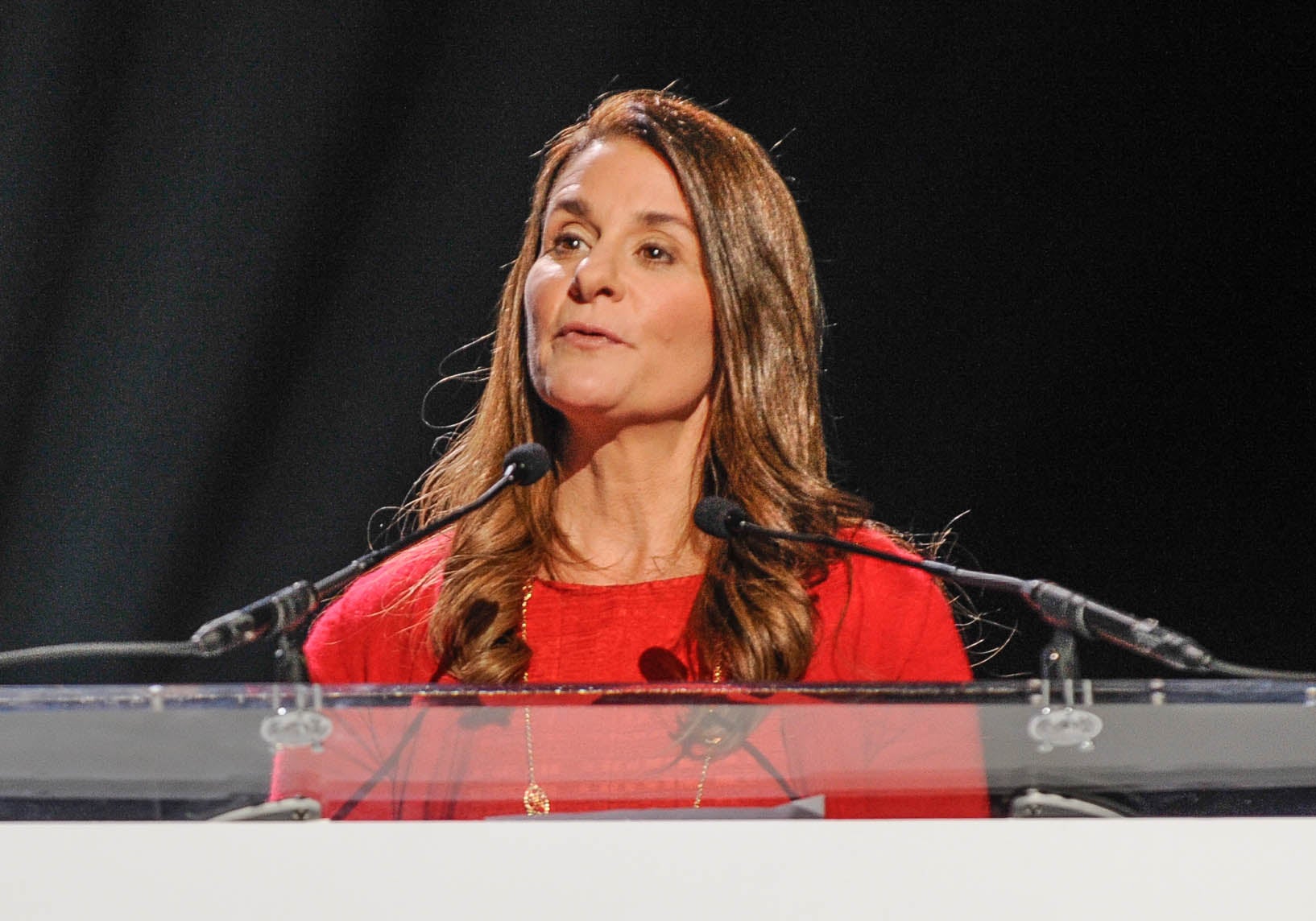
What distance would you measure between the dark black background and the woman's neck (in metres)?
0.36

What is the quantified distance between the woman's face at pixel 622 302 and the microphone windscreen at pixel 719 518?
0.43 metres

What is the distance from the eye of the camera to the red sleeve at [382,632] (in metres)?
1.66

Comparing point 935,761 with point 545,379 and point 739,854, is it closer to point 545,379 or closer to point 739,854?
point 739,854

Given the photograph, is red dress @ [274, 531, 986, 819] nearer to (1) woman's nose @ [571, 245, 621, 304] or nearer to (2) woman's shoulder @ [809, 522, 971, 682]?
(2) woman's shoulder @ [809, 522, 971, 682]

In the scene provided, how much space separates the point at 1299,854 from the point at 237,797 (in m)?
0.57

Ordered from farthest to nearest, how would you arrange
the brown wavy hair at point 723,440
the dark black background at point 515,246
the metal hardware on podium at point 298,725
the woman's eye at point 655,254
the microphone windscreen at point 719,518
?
the dark black background at point 515,246, the woman's eye at point 655,254, the brown wavy hair at point 723,440, the microphone windscreen at point 719,518, the metal hardware on podium at point 298,725

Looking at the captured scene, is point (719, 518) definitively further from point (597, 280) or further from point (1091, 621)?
point (597, 280)

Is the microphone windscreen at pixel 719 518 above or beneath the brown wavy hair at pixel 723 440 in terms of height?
beneath

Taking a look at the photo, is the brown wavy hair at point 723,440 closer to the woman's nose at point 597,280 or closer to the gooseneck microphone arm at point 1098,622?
the woman's nose at point 597,280

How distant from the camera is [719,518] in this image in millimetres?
1284

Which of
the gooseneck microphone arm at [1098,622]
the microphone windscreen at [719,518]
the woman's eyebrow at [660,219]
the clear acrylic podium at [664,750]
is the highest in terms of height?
the woman's eyebrow at [660,219]

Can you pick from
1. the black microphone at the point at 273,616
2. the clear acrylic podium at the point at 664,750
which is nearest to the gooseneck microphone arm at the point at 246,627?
the black microphone at the point at 273,616

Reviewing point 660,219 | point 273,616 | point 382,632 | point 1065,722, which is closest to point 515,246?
point 660,219

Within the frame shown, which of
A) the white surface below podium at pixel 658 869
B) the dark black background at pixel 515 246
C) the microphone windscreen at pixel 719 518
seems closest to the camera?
the white surface below podium at pixel 658 869
